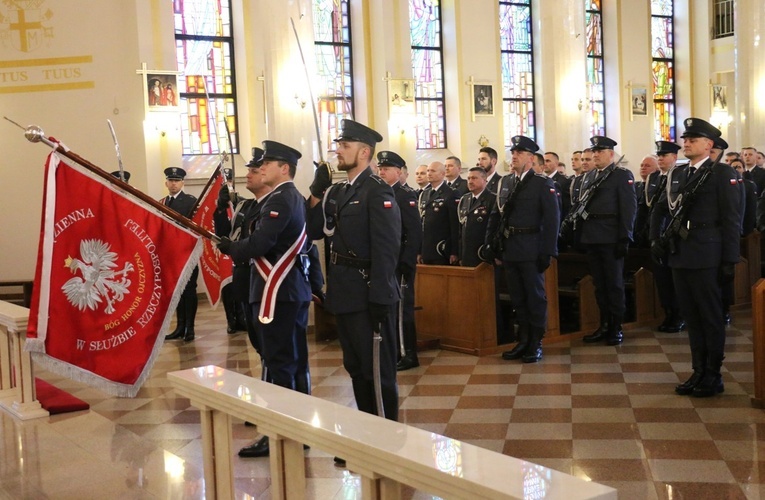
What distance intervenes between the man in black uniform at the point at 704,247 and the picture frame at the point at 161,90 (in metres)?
7.94

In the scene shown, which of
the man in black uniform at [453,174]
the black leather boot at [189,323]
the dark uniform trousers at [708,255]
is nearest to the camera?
the dark uniform trousers at [708,255]

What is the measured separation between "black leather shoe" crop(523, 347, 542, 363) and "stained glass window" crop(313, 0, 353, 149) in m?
7.82

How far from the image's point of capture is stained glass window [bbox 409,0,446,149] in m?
14.6

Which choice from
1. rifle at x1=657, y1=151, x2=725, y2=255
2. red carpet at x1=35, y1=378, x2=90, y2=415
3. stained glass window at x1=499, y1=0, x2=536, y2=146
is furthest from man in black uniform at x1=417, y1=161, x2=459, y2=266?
stained glass window at x1=499, y1=0, x2=536, y2=146

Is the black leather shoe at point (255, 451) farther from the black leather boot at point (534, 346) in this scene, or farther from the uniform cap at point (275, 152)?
the black leather boot at point (534, 346)

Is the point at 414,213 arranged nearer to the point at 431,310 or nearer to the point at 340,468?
the point at 431,310

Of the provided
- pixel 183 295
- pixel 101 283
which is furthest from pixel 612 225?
pixel 101 283

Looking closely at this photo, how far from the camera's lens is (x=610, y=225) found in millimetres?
6922

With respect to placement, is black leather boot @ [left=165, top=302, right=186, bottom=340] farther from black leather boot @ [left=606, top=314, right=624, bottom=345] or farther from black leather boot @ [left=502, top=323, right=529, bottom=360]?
black leather boot @ [left=606, top=314, right=624, bottom=345]

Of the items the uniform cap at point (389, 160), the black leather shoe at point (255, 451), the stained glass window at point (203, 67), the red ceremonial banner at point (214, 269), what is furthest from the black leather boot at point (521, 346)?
the stained glass window at point (203, 67)

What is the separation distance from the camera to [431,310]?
7082 millimetres

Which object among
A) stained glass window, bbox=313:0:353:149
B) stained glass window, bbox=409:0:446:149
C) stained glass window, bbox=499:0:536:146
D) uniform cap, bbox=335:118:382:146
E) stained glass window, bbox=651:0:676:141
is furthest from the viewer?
stained glass window, bbox=651:0:676:141

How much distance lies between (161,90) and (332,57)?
3.40m

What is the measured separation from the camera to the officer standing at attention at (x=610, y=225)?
6.87m
